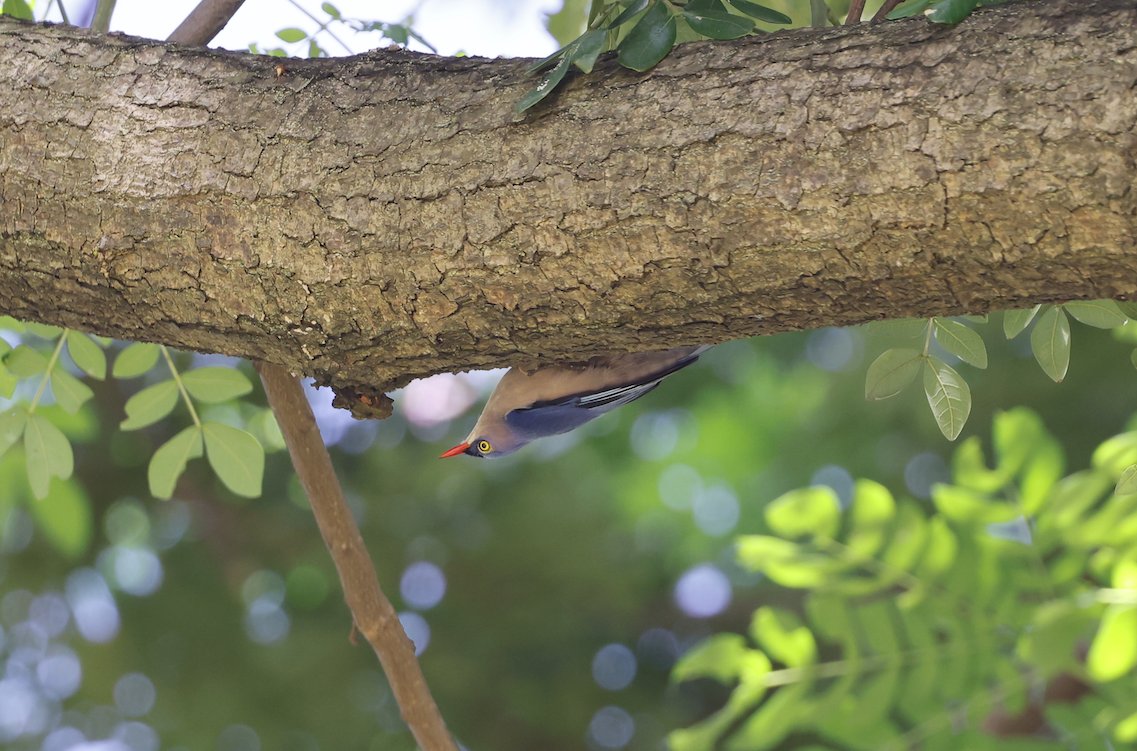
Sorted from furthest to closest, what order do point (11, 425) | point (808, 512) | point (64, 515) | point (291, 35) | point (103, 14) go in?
point (64, 515) < point (808, 512) < point (291, 35) < point (11, 425) < point (103, 14)

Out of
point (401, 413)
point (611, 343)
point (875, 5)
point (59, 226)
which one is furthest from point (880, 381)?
point (401, 413)

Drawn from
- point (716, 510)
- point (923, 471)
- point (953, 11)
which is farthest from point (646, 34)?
point (923, 471)

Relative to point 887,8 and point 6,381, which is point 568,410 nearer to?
point 887,8

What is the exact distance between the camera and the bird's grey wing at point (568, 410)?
196 centimetres

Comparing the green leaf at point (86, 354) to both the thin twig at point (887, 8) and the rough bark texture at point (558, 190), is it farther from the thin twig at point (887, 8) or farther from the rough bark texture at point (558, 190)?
the thin twig at point (887, 8)

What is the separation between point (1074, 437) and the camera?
198 inches

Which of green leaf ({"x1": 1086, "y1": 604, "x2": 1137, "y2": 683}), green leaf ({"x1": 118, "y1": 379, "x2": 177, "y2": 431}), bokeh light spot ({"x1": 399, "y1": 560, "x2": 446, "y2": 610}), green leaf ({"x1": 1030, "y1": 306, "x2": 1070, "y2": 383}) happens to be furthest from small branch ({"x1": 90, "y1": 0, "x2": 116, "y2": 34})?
bokeh light spot ({"x1": 399, "y1": 560, "x2": 446, "y2": 610})

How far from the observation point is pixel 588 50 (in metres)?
1.53

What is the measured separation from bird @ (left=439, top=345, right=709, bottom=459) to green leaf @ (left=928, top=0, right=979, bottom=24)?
0.68 meters

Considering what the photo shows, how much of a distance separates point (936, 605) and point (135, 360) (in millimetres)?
2118

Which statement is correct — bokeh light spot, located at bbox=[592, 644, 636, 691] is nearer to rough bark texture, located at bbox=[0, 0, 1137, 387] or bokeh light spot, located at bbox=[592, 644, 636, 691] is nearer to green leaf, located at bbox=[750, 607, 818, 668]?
green leaf, located at bbox=[750, 607, 818, 668]

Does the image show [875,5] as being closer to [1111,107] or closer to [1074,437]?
[1111,107]

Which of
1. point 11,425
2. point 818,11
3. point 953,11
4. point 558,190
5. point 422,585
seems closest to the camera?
point 953,11

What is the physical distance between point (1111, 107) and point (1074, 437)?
425cm
